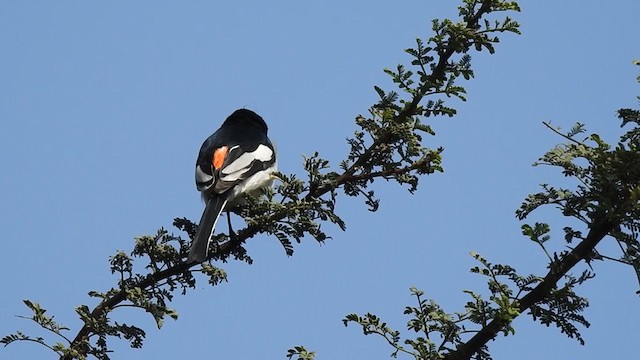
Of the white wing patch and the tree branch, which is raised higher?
the white wing patch

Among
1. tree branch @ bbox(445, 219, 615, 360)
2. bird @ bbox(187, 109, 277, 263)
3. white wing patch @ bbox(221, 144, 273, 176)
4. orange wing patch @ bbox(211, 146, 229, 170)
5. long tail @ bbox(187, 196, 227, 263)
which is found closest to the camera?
tree branch @ bbox(445, 219, 615, 360)

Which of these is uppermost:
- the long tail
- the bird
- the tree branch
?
the bird

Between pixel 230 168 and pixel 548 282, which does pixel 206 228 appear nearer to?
pixel 230 168

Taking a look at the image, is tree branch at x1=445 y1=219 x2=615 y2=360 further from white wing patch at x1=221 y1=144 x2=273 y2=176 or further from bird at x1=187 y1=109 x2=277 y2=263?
white wing patch at x1=221 y1=144 x2=273 y2=176

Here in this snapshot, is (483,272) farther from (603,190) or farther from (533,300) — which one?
(603,190)

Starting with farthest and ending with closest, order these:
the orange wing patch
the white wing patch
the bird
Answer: the orange wing patch
the white wing patch
the bird

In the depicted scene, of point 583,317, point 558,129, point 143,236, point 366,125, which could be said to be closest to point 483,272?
point 583,317

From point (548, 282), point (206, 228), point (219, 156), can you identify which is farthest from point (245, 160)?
point (548, 282)

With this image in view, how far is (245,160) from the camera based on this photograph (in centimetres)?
673

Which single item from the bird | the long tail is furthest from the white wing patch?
the long tail

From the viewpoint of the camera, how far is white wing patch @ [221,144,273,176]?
21.2ft

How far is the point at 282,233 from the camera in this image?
4.66 meters

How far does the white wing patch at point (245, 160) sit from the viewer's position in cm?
647

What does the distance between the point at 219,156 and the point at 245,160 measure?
0.71 ft
